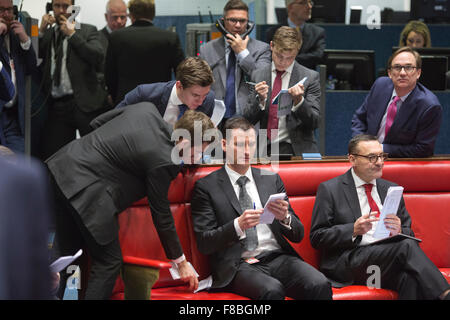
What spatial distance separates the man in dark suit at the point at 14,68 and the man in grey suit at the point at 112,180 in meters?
1.75

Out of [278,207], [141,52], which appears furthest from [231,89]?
[278,207]

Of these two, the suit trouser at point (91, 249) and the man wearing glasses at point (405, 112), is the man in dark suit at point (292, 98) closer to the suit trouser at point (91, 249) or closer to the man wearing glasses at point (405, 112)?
the man wearing glasses at point (405, 112)

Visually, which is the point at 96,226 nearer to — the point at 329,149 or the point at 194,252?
the point at 194,252

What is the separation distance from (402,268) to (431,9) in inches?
178

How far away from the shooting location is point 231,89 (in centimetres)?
414

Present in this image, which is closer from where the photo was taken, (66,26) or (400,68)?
(400,68)

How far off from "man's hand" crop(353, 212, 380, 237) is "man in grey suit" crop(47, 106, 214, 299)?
3.21ft

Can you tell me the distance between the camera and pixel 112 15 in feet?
16.7

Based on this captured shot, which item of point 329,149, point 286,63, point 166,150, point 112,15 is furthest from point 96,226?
point 329,149

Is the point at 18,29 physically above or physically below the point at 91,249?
above

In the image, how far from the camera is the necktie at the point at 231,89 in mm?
4133

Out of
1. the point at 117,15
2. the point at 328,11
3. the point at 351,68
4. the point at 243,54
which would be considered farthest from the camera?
the point at 328,11

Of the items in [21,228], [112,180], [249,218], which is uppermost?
[21,228]

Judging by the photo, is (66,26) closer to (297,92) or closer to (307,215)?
(297,92)
